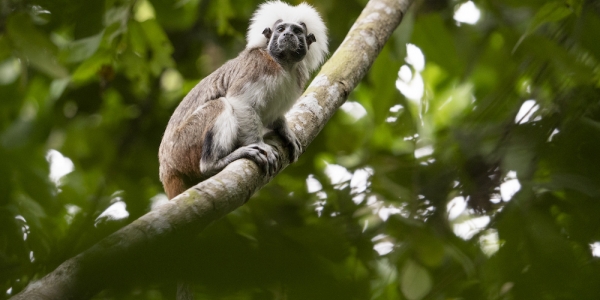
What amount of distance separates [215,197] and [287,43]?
6.42ft

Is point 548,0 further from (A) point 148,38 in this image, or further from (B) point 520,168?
(A) point 148,38

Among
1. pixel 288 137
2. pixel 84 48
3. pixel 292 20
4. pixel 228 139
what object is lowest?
pixel 228 139

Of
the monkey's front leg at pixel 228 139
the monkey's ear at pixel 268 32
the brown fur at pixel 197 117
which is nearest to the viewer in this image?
the monkey's front leg at pixel 228 139

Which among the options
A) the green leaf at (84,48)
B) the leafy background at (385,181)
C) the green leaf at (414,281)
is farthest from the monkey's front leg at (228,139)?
the green leaf at (414,281)

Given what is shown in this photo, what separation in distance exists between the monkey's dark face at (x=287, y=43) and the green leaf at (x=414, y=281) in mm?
1987

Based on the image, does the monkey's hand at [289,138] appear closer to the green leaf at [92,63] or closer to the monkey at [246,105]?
the monkey at [246,105]

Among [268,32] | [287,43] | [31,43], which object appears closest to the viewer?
[31,43]

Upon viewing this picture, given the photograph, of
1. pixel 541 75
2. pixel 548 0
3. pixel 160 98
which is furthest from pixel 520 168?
pixel 160 98

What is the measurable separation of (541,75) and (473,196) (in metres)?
0.97

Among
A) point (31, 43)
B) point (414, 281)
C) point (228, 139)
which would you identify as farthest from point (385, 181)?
point (31, 43)

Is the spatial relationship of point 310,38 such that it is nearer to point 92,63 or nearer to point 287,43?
point 287,43

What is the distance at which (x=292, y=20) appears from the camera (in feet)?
13.1

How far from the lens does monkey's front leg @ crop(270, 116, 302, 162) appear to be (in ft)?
10.8

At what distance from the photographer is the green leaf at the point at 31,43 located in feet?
5.74
